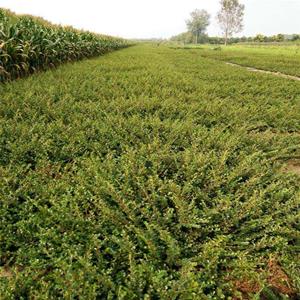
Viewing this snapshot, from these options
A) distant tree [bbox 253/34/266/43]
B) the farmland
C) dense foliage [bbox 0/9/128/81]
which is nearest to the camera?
the farmland

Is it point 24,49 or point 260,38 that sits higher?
point 260,38

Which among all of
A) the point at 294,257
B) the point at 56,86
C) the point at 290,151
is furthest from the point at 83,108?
the point at 294,257

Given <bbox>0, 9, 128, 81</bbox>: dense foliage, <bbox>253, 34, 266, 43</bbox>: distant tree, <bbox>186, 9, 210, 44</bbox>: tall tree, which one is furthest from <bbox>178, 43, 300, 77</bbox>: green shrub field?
<bbox>186, 9, 210, 44</bbox>: tall tree

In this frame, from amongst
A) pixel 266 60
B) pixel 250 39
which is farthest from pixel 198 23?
pixel 266 60

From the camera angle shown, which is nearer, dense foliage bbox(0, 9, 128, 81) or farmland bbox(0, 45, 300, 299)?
farmland bbox(0, 45, 300, 299)

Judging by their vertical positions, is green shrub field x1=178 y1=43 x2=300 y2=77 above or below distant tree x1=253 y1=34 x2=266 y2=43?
below

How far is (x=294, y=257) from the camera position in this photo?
223cm

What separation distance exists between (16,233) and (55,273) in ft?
2.10

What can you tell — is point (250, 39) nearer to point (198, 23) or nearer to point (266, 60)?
point (198, 23)

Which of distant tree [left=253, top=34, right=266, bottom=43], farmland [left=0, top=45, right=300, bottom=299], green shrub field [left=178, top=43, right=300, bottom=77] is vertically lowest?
farmland [left=0, top=45, right=300, bottom=299]

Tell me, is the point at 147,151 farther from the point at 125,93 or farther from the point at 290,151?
the point at 125,93

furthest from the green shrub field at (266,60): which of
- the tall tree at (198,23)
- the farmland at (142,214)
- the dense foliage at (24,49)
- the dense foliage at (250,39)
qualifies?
the tall tree at (198,23)

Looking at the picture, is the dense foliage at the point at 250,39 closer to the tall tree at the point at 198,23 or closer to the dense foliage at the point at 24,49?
the tall tree at the point at 198,23

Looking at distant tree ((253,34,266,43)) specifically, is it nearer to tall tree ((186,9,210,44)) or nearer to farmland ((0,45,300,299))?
tall tree ((186,9,210,44))
